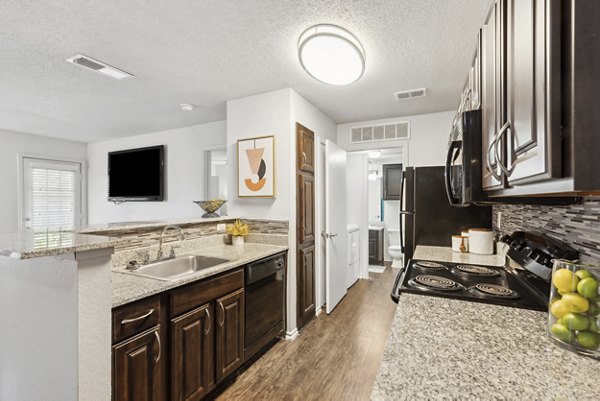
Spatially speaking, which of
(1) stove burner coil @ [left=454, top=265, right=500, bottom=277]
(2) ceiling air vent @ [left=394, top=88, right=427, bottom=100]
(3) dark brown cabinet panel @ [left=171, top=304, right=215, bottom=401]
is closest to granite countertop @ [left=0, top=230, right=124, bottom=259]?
(3) dark brown cabinet panel @ [left=171, top=304, right=215, bottom=401]

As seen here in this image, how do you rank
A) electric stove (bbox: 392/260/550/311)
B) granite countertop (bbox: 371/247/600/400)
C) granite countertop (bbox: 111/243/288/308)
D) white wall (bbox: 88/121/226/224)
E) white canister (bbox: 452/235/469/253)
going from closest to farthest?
granite countertop (bbox: 371/247/600/400) → electric stove (bbox: 392/260/550/311) → granite countertop (bbox: 111/243/288/308) → white canister (bbox: 452/235/469/253) → white wall (bbox: 88/121/226/224)

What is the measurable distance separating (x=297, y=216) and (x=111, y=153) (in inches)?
153

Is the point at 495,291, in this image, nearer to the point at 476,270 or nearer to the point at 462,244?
the point at 476,270

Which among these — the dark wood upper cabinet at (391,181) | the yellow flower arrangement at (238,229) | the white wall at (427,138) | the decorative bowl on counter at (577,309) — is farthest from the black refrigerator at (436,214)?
the dark wood upper cabinet at (391,181)

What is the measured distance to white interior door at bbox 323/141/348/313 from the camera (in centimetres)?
311

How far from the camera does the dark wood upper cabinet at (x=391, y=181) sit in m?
5.55

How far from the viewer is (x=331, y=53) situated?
1.82m

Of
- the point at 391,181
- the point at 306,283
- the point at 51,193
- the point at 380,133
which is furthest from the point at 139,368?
the point at 391,181

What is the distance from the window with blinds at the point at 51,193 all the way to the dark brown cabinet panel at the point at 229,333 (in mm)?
4134

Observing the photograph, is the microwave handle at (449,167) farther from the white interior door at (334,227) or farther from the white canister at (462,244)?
the white interior door at (334,227)

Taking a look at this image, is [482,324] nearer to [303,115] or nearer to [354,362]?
[354,362]

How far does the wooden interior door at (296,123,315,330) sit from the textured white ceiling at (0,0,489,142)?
547 millimetres

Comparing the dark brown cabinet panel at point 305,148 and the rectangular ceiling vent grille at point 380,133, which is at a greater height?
the rectangular ceiling vent grille at point 380,133

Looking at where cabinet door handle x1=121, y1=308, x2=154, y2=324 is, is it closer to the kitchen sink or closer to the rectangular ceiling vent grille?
the kitchen sink
